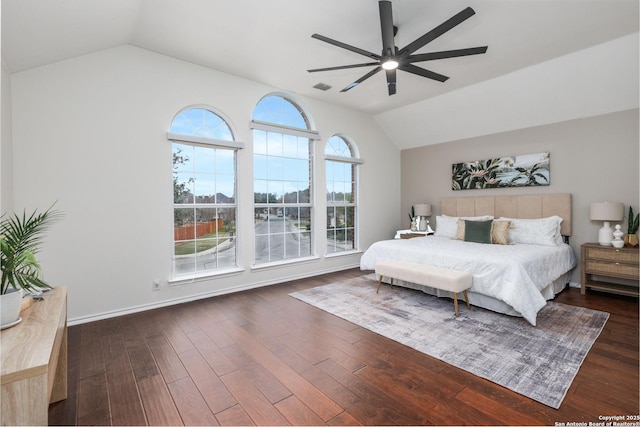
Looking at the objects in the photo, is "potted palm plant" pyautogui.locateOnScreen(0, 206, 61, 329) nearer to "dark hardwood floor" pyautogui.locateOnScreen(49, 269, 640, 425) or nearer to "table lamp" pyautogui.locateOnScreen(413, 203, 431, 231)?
"dark hardwood floor" pyautogui.locateOnScreen(49, 269, 640, 425)

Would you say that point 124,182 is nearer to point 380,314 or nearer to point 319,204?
point 319,204

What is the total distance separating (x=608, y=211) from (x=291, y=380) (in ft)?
14.9

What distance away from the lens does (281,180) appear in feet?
15.9

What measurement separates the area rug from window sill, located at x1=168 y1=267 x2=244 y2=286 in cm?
92

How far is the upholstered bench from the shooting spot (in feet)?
10.7

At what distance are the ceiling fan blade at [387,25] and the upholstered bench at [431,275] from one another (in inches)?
92.9

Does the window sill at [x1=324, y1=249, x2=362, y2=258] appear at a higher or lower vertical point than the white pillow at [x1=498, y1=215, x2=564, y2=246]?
lower

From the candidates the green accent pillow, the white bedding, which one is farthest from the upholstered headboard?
the green accent pillow

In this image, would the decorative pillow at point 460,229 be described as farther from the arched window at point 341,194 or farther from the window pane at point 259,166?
the window pane at point 259,166

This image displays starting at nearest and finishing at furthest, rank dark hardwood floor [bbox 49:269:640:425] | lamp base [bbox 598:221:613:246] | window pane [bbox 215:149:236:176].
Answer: dark hardwood floor [bbox 49:269:640:425], lamp base [bbox 598:221:613:246], window pane [bbox 215:149:236:176]

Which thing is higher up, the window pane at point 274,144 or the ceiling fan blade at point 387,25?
the ceiling fan blade at point 387,25

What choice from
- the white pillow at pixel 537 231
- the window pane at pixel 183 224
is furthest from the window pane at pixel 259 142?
the white pillow at pixel 537 231

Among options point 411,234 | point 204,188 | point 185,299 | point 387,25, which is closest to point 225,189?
point 204,188

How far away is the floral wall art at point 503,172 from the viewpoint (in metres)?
4.77
